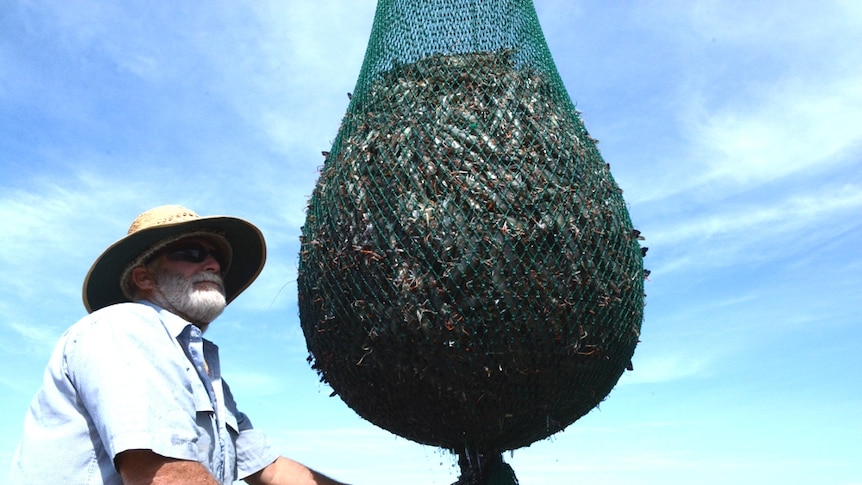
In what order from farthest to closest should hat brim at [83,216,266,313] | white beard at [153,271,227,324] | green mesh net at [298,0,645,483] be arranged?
green mesh net at [298,0,645,483] < hat brim at [83,216,266,313] < white beard at [153,271,227,324]

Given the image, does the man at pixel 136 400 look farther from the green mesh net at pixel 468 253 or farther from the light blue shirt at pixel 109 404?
the green mesh net at pixel 468 253

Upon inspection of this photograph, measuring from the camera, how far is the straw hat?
3.25 meters

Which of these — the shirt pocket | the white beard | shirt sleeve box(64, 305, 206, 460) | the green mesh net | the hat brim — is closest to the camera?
shirt sleeve box(64, 305, 206, 460)

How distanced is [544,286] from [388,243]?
2.31 feet

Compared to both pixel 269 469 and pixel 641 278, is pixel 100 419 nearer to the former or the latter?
pixel 269 469

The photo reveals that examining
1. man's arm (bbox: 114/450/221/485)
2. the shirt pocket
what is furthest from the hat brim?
man's arm (bbox: 114/450/221/485)

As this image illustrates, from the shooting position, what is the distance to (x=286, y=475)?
3.61 metres

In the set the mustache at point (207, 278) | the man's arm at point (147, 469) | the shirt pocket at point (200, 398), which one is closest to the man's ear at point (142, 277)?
the mustache at point (207, 278)

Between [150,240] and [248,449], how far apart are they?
99cm

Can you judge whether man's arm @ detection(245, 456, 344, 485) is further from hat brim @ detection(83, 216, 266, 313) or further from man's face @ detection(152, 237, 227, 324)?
hat brim @ detection(83, 216, 266, 313)

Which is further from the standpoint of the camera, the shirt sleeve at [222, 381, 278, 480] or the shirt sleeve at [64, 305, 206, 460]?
the shirt sleeve at [222, 381, 278, 480]

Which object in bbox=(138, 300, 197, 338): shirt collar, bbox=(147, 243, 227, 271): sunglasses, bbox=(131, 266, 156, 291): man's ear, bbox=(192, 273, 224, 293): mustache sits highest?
bbox=(147, 243, 227, 271): sunglasses

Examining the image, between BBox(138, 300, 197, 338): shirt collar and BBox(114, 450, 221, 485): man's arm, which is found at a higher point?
BBox(138, 300, 197, 338): shirt collar

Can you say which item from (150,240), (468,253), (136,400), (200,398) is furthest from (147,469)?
(468,253)
